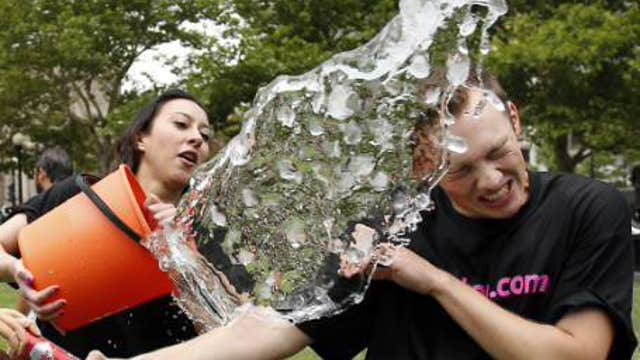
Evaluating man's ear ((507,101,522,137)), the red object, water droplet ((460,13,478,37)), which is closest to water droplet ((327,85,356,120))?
water droplet ((460,13,478,37))

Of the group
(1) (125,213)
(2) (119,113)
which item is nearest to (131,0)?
(2) (119,113)

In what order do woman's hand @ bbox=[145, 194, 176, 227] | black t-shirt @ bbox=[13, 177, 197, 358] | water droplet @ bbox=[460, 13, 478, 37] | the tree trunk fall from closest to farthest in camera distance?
water droplet @ bbox=[460, 13, 478, 37] → woman's hand @ bbox=[145, 194, 176, 227] → black t-shirt @ bbox=[13, 177, 197, 358] → the tree trunk

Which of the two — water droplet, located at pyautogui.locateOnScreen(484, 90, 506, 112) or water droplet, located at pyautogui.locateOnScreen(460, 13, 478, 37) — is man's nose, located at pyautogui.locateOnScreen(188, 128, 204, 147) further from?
water droplet, located at pyautogui.locateOnScreen(460, 13, 478, 37)

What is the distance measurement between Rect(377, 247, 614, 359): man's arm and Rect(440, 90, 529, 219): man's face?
17cm

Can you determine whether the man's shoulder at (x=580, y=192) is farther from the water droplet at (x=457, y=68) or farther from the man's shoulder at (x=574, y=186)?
the water droplet at (x=457, y=68)

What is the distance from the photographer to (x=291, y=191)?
2.25 m

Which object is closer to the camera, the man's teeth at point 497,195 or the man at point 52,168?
the man's teeth at point 497,195

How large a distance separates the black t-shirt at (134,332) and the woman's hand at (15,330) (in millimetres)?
888

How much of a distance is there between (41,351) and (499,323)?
1.05m

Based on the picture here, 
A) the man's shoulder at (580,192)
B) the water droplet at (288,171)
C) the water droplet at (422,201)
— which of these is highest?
the water droplet at (288,171)

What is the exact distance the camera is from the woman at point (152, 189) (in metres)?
3.69

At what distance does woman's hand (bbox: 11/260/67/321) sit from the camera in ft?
10.2

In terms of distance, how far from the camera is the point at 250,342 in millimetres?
2520

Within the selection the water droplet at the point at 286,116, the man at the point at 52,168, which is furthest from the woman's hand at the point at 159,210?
the man at the point at 52,168
